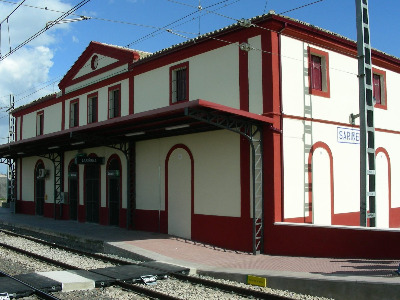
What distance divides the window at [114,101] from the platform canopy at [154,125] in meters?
1.85

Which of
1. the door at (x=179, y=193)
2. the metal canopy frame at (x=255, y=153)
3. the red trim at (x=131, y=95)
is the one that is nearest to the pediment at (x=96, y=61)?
the red trim at (x=131, y=95)

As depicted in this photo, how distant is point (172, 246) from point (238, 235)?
6.66ft

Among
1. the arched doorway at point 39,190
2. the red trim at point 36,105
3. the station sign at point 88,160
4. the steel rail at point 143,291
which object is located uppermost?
the red trim at point 36,105

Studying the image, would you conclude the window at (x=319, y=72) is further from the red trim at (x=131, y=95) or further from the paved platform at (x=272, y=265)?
the red trim at (x=131, y=95)

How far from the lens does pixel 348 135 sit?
15.5 metres

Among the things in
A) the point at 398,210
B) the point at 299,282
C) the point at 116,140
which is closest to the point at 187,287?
the point at 299,282

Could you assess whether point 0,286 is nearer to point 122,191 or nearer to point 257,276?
point 257,276

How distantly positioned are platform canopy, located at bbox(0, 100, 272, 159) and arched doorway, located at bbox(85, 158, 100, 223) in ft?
3.93

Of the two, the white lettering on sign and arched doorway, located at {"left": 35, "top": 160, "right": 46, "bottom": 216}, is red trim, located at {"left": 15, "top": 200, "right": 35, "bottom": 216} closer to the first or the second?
arched doorway, located at {"left": 35, "top": 160, "right": 46, "bottom": 216}

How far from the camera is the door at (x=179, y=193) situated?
49.7ft

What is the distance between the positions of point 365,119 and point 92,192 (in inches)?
535

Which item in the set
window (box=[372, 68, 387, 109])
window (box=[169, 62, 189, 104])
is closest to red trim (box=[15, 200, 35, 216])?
window (box=[169, 62, 189, 104])

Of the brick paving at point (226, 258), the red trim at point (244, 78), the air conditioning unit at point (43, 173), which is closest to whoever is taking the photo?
the brick paving at point (226, 258)

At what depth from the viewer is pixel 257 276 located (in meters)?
9.35
